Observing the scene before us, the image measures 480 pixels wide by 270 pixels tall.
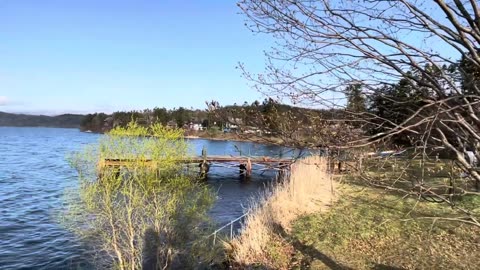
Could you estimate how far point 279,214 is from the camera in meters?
10.3

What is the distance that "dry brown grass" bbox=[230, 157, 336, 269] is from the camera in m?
8.07

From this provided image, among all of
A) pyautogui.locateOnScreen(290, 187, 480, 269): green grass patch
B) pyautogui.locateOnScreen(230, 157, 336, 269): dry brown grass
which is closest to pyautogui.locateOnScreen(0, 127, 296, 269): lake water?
pyautogui.locateOnScreen(230, 157, 336, 269): dry brown grass

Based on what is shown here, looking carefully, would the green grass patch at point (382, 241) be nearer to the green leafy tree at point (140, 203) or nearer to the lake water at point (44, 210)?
Result: the green leafy tree at point (140, 203)

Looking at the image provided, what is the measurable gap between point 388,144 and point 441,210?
7809 mm

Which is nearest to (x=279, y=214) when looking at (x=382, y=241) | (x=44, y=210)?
(x=382, y=241)

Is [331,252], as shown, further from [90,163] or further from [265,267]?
[90,163]

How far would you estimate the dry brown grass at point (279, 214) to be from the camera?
807cm

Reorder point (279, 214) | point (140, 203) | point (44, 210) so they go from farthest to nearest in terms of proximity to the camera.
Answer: point (44, 210) < point (279, 214) < point (140, 203)

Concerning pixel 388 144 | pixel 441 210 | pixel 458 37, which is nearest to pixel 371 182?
pixel 388 144

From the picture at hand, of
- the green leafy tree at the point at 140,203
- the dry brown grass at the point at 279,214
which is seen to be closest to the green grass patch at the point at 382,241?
the dry brown grass at the point at 279,214

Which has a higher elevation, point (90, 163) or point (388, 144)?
point (388, 144)

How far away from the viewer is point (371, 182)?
2.90m

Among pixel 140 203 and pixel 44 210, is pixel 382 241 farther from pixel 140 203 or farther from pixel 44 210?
pixel 44 210

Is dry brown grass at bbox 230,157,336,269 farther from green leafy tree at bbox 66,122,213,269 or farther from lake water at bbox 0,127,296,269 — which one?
lake water at bbox 0,127,296,269
